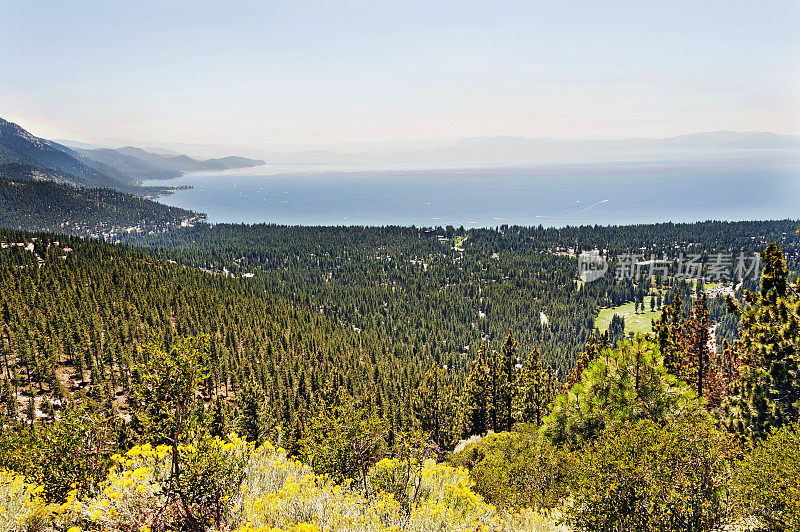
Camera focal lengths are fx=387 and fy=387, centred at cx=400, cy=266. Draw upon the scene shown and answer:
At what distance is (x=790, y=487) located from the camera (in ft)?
33.3

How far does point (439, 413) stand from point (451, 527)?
42.3 metres

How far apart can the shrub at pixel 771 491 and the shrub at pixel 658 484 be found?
44cm

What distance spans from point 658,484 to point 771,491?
→ 2.72 metres

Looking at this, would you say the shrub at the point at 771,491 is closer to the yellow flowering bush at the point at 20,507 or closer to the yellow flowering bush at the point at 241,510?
the yellow flowering bush at the point at 241,510

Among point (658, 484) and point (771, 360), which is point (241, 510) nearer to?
point (658, 484)

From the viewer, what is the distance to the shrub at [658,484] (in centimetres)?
1059

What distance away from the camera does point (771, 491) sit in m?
10.3

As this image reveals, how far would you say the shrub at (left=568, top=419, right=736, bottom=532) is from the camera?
417 inches

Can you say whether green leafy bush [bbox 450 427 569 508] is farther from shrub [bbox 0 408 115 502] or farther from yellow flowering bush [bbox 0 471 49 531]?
yellow flowering bush [bbox 0 471 49 531]

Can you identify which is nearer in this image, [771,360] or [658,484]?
[658,484]

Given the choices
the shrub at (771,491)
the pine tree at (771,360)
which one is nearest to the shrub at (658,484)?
the shrub at (771,491)

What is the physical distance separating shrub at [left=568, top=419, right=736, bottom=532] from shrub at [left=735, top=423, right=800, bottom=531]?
442mm

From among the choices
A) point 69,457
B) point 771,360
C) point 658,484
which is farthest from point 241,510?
point 771,360

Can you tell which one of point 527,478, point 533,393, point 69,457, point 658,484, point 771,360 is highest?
point 771,360
